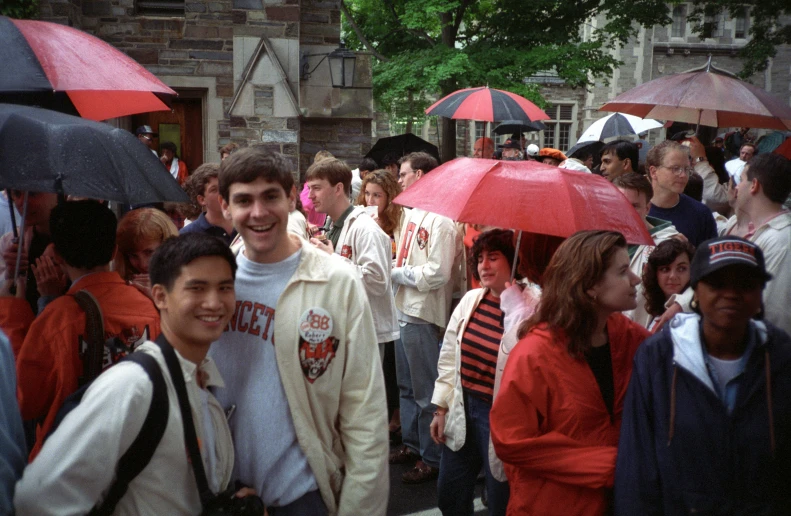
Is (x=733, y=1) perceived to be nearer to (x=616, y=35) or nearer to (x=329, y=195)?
(x=616, y=35)

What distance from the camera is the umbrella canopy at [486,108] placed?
8570 millimetres

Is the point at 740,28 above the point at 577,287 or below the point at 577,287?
above

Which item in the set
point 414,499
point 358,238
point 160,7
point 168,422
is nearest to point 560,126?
point 160,7

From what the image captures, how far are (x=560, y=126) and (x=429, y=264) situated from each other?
105ft

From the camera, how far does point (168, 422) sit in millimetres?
2189

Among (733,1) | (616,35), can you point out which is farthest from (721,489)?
(733,1)

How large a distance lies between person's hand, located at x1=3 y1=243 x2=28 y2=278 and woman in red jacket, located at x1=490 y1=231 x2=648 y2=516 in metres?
2.21

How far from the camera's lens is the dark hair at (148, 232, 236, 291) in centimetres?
240

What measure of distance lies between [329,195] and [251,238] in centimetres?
276

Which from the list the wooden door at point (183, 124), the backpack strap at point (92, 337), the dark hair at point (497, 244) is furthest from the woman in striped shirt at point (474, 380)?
the wooden door at point (183, 124)

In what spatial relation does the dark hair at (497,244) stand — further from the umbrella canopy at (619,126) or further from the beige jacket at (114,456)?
the umbrella canopy at (619,126)

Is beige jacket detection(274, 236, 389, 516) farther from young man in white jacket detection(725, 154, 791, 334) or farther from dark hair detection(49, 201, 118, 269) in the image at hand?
young man in white jacket detection(725, 154, 791, 334)

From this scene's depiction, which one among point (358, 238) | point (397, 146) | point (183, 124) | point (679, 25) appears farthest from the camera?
point (679, 25)

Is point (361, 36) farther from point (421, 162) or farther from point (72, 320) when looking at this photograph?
point (72, 320)
